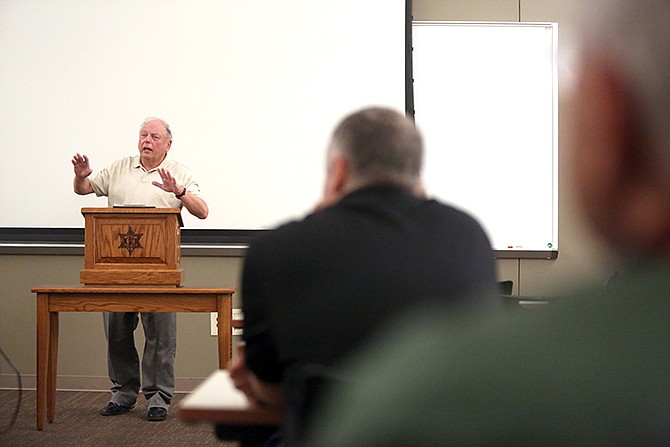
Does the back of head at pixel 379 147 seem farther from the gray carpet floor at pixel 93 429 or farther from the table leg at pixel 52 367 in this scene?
the table leg at pixel 52 367

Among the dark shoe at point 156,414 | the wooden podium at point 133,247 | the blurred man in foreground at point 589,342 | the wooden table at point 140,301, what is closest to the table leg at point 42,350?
the wooden table at point 140,301

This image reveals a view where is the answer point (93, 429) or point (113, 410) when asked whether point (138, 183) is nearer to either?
point (113, 410)

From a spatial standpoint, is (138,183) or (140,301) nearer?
(140,301)

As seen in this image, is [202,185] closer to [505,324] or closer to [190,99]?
[190,99]

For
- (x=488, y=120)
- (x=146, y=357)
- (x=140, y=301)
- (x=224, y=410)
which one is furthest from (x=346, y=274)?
(x=488, y=120)

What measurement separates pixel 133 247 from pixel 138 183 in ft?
2.39

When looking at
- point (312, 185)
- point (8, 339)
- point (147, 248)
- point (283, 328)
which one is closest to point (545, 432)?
point (283, 328)

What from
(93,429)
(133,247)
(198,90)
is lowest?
(93,429)

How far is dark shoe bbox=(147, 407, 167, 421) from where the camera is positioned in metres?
4.74

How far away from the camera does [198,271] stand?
5.67m

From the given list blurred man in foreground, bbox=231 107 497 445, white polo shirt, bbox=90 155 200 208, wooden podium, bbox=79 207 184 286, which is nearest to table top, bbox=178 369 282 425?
blurred man in foreground, bbox=231 107 497 445

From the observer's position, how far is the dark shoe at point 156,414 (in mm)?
4742

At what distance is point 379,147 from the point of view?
180 cm

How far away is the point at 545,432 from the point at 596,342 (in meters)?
0.04
